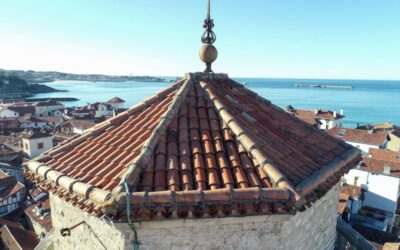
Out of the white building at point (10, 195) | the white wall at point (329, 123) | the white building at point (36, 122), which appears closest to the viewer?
the white building at point (10, 195)

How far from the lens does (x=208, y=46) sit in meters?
5.98

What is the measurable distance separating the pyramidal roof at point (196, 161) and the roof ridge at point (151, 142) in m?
0.01

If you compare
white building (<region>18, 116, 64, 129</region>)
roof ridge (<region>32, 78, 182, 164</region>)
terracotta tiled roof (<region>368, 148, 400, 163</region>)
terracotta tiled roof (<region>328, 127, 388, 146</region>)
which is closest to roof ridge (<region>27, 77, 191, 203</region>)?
roof ridge (<region>32, 78, 182, 164</region>)

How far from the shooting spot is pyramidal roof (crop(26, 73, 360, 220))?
3.39 m

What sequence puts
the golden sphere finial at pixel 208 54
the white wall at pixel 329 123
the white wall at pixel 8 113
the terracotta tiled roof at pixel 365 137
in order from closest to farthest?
the golden sphere finial at pixel 208 54 < the terracotta tiled roof at pixel 365 137 < the white wall at pixel 329 123 < the white wall at pixel 8 113

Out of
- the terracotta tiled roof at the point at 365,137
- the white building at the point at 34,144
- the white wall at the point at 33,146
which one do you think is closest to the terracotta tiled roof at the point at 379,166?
the terracotta tiled roof at the point at 365,137

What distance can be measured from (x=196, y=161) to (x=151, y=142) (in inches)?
27.8

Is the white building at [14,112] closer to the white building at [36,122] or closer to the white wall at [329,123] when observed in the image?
the white building at [36,122]

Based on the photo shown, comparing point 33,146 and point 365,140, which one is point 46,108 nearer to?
point 33,146

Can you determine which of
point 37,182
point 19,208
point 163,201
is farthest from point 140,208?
point 19,208

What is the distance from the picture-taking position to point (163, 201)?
3.31 metres

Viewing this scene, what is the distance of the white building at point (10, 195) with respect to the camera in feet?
88.2

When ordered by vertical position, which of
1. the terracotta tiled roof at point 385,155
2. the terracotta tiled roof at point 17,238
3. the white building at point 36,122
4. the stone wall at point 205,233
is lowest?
the terracotta tiled roof at point 17,238

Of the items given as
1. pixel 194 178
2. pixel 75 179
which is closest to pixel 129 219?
pixel 194 178
